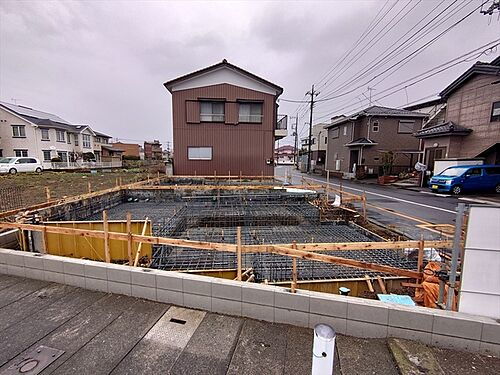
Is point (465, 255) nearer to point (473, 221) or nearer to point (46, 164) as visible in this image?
point (473, 221)

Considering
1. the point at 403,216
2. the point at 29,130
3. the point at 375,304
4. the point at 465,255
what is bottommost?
the point at 403,216

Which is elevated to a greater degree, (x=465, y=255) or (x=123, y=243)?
(x=465, y=255)

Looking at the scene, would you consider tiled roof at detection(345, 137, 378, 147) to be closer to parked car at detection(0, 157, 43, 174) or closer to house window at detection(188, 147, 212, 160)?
house window at detection(188, 147, 212, 160)

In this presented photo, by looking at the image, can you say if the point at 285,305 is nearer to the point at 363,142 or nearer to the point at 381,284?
the point at 381,284

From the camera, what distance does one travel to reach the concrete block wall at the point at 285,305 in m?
2.43

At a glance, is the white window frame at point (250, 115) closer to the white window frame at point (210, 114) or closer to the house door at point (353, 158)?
the white window frame at point (210, 114)

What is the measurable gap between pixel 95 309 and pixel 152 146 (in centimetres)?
6852

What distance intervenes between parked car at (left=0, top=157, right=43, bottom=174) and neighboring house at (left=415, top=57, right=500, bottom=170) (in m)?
34.1

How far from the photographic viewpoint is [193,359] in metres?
2.31

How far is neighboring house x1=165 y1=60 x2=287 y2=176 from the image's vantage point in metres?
16.8

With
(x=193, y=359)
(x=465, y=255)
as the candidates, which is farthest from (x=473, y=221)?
(x=193, y=359)

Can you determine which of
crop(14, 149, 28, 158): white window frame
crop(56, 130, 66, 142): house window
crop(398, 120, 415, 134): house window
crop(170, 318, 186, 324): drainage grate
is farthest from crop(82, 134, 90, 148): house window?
crop(170, 318, 186, 324): drainage grate

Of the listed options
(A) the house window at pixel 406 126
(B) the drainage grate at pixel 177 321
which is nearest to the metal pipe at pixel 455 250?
(B) the drainage grate at pixel 177 321

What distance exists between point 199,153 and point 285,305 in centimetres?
1530
